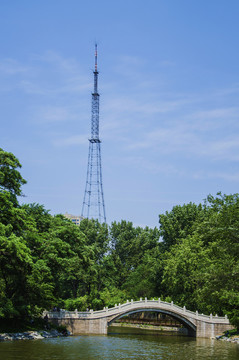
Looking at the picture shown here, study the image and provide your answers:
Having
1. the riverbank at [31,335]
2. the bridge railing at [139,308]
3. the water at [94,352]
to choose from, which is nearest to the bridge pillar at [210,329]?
the bridge railing at [139,308]

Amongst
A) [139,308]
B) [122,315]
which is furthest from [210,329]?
[122,315]

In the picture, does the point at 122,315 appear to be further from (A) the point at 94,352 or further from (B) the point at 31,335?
(A) the point at 94,352

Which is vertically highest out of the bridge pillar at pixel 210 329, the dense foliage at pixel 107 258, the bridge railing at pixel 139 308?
the dense foliage at pixel 107 258

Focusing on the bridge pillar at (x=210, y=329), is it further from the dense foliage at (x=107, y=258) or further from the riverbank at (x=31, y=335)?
the riverbank at (x=31, y=335)

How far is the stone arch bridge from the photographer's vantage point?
149 ft

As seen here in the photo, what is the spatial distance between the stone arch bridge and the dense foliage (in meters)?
1.43

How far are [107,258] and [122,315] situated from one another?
48.3 feet

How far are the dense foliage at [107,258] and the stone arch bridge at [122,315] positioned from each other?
1428 mm

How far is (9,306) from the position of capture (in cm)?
3206

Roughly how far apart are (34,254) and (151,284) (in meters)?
29.7

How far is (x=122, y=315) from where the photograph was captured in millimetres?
47625

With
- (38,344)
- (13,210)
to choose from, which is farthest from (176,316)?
(13,210)

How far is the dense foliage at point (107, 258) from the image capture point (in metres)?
29.9

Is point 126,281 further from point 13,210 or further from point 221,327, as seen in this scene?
point 13,210
